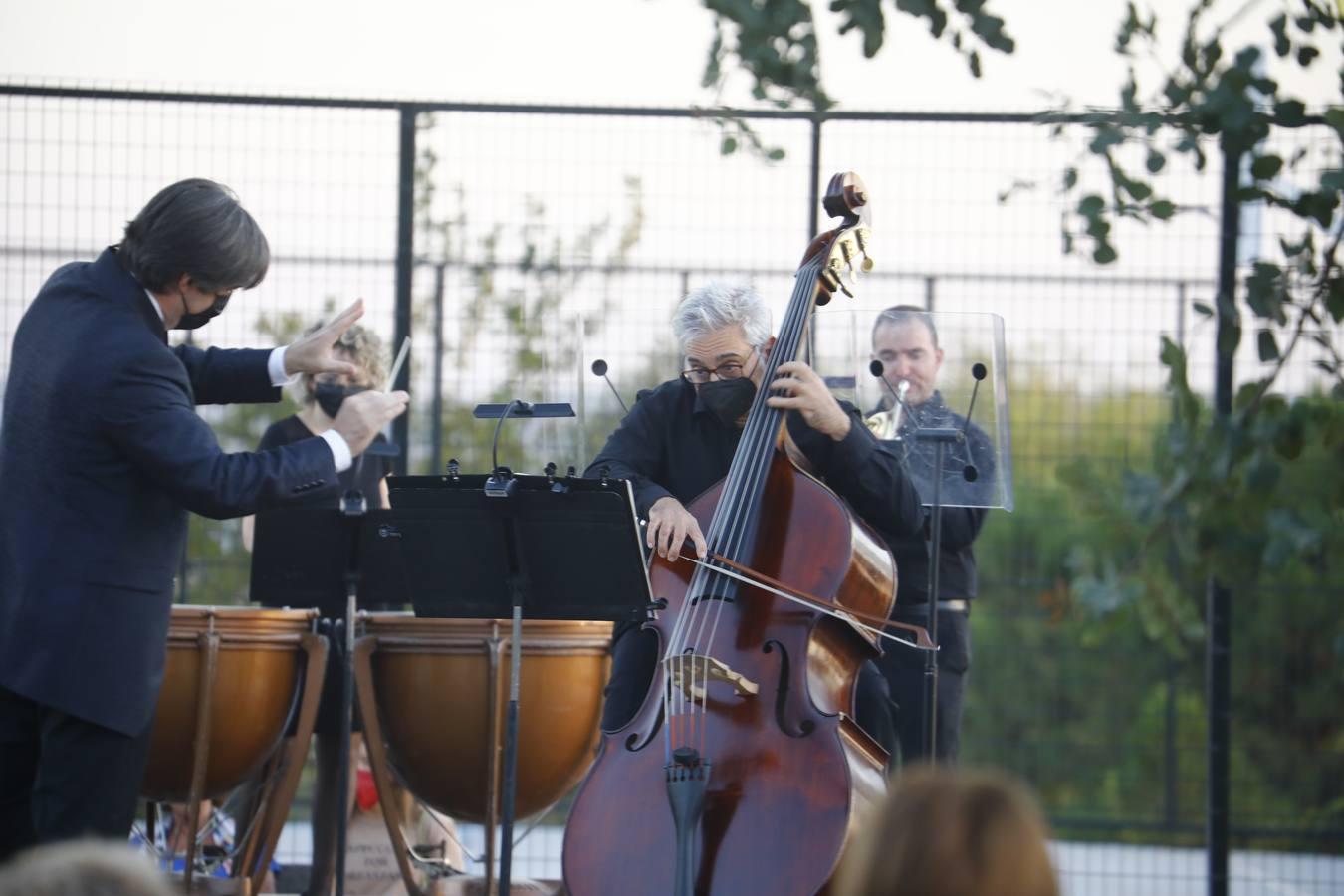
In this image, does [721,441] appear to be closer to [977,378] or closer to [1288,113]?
[977,378]

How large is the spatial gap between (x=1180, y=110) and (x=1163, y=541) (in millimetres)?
811

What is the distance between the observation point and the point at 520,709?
14.4 feet

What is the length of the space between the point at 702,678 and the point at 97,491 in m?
1.24

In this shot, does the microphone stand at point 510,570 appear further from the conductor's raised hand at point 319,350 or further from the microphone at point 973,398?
the microphone at point 973,398

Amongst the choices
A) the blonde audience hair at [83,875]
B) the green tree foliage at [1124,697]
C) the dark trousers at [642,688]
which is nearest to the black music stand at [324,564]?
the dark trousers at [642,688]

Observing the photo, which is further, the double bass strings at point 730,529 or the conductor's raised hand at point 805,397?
the conductor's raised hand at point 805,397

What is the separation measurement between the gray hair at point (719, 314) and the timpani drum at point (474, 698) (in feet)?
3.22

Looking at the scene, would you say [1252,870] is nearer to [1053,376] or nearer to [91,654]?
[1053,376]

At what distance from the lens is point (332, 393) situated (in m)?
4.78

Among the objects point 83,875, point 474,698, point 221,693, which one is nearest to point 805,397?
point 474,698

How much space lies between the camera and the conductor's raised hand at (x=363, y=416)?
3.32 meters

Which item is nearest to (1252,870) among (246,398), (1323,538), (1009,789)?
(1323,538)

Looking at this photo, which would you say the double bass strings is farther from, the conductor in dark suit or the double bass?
the conductor in dark suit

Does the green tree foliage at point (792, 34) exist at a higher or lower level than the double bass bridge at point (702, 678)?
higher
